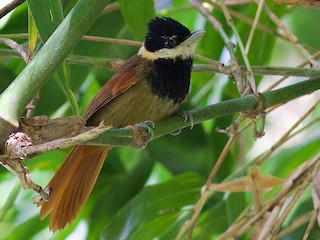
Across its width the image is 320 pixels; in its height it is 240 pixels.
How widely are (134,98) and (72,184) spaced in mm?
262

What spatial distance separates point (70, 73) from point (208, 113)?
2.23 feet

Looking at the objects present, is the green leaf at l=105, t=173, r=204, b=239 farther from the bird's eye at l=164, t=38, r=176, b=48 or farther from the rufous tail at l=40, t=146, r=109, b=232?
the bird's eye at l=164, t=38, r=176, b=48

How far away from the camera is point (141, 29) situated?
5.55 feet

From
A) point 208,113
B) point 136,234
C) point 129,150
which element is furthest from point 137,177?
point 208,113

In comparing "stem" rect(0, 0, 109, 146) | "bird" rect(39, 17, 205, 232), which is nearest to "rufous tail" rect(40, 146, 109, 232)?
"bird" rect(39, 17, 205, 232)

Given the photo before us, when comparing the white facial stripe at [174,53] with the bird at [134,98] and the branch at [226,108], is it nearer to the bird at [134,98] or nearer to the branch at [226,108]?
the bird at [134,98]

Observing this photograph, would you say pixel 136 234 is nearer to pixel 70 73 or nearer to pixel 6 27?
pixel 70 73

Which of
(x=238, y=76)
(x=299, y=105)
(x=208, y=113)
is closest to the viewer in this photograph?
(x=208, y=113)

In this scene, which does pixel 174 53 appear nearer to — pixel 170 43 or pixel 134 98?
pixel 170 43

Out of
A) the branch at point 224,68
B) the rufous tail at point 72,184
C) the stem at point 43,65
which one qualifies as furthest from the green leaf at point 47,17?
the rufous tail at point 72,184

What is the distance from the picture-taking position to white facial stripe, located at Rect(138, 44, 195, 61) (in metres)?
1.66

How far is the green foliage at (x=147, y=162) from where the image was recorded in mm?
1582

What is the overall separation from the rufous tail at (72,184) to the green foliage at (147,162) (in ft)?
0.47

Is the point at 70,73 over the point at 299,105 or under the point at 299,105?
over
